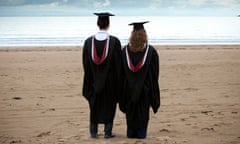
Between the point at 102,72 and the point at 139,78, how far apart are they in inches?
22.5

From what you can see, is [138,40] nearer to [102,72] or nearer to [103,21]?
[103,21]

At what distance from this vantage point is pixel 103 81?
6711 millimetres

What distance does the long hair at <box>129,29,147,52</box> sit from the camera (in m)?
6.57

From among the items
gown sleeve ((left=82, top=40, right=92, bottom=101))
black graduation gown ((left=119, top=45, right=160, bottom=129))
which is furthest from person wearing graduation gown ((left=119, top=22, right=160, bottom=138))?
gown sleeve ((left=82, top=40, right=92, bottom=101))

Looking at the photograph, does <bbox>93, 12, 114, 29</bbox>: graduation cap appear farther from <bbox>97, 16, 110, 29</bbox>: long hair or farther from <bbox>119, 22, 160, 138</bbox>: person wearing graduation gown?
<bbox>119, 22, 160, 138</bbox>: person wearing graduation gown

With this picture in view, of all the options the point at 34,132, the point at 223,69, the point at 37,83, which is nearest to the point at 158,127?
the point at 34,132

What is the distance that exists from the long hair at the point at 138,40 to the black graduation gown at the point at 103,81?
27 cm

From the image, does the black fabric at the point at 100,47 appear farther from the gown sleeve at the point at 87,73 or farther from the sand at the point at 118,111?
the sand at the point at 118,111

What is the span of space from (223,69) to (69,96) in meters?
6.93

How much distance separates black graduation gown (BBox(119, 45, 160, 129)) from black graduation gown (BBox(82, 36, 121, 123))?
13cm

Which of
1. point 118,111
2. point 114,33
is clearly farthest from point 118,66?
point 114,33

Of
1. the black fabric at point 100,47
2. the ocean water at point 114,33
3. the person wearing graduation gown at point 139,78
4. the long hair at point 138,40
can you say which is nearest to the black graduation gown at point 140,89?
the person wearing graduation gown at point 139,78

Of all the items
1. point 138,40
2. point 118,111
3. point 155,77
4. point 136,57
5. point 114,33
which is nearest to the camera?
point 138,40

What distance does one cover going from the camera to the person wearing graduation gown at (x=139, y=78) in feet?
21.8
